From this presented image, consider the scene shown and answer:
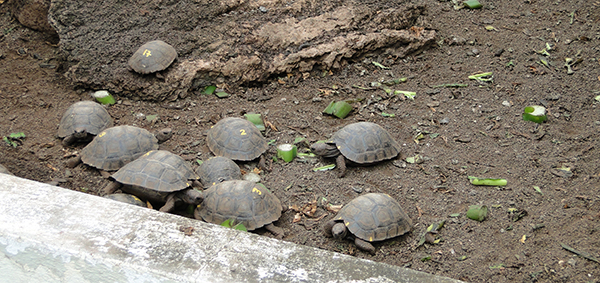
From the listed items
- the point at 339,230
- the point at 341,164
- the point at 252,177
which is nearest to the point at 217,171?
the point at 252,177

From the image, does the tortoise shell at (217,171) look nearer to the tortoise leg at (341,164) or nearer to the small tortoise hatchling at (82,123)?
the tortoise leg at (341,164)

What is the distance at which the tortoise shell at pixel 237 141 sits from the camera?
4.92 meters

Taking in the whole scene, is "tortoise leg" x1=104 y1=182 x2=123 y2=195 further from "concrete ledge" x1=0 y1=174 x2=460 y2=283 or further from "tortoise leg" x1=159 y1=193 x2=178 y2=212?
"concrete ledge" x1=0 y1=174 x2=460 y2=283

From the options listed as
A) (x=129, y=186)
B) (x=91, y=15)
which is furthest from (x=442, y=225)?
(x=91, y=15)

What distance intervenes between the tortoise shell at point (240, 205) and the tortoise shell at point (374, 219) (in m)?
0.63

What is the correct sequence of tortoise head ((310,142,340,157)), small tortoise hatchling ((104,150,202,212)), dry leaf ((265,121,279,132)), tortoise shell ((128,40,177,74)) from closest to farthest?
small tortoise hatchling ((104,150,202,212)) → tortoise head ((310,142,340,157)) → dry leaf ((265,121,279,132)) → tortoise shell ((128,40,177,74))

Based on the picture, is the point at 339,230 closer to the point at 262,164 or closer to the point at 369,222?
the point at 369,222

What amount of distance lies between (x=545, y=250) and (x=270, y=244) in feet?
7.37

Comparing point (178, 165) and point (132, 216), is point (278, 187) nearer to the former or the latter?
point (178, 165)

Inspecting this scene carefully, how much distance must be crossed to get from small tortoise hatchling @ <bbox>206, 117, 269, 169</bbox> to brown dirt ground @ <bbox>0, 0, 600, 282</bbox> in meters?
0.17

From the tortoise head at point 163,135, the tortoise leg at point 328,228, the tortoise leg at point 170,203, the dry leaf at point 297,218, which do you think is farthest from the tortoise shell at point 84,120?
the tortoise leg at point 328,228

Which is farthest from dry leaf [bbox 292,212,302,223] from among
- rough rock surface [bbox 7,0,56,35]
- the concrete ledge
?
rough rock surface [bbox 7,0,56,35]

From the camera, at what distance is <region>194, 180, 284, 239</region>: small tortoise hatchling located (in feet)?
13.1

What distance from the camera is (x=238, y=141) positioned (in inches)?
195
